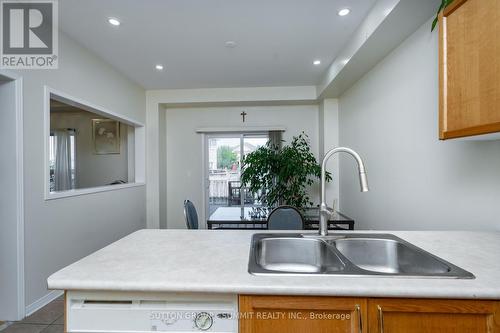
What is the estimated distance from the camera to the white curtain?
469 cm

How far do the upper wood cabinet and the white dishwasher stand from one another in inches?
49.1

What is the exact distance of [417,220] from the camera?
80.6 inches

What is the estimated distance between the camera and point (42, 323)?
199cm

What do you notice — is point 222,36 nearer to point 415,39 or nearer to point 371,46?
point 371,46

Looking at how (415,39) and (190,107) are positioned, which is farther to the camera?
(190,107)

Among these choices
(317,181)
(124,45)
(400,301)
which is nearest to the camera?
(400,301)

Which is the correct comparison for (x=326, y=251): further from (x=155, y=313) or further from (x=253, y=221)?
(x=253, y=221)

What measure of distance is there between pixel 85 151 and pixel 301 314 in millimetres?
5206

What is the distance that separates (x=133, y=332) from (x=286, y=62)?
3.22 m

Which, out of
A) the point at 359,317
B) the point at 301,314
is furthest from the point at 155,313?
the point at 359,317

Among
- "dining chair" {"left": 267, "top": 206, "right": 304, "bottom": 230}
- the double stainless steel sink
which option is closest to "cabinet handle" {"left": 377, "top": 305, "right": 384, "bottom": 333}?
the double stainless steel sink

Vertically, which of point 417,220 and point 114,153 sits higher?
point 114,153

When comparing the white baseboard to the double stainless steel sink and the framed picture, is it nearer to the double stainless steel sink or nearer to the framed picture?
the double stainless steel sink

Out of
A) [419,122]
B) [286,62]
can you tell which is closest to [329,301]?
[419,122]
